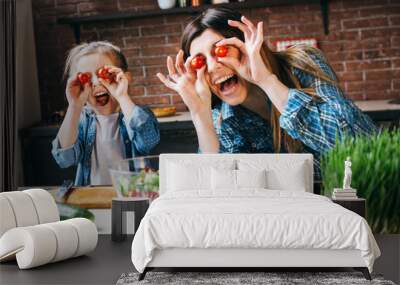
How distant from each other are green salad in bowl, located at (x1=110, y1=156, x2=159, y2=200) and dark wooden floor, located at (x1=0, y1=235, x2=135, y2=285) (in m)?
1.27

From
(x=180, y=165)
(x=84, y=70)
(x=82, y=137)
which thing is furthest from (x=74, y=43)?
(x=180, y=165)

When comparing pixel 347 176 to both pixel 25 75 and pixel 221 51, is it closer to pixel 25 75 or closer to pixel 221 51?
pixel 221 51

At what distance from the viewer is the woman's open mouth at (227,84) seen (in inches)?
286

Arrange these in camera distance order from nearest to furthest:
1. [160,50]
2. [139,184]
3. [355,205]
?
[355,205] → [139,184] → [160,50]

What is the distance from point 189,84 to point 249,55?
694 millimetres

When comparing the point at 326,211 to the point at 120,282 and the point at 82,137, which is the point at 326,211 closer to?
the point at 120,282

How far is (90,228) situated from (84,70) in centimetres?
240

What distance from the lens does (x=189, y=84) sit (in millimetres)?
7395

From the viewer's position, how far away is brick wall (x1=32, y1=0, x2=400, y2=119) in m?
7.15

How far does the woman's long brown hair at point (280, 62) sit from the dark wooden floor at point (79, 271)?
2051 millimetres

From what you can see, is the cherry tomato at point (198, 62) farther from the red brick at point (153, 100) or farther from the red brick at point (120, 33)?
the red brick at point (120, 33)

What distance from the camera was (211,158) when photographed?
6.89 meters

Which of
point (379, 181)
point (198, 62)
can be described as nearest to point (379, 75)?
point (379, 181)

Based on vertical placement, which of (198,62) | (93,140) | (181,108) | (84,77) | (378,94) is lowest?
(93,140)
